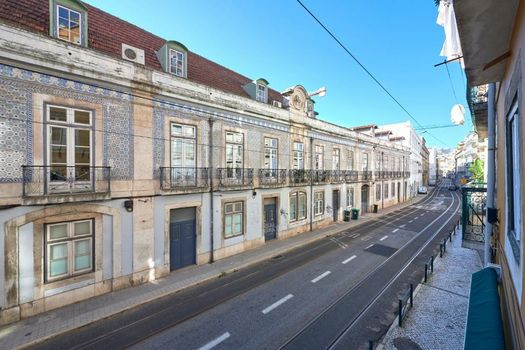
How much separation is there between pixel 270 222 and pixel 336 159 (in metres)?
9.88

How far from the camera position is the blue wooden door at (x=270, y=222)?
51.6 ft

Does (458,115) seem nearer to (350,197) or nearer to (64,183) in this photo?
(350,197)

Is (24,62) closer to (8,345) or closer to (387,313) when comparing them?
(8,345)

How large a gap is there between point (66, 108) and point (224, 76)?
9.63 meters

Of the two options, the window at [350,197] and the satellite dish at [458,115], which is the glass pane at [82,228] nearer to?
the satellite dish at [458,115]

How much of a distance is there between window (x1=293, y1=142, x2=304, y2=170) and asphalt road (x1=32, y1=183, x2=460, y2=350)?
6978 mm

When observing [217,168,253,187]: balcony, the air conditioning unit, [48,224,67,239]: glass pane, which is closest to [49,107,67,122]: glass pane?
the air conditioning unit

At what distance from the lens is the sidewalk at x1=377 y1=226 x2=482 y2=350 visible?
6.20m

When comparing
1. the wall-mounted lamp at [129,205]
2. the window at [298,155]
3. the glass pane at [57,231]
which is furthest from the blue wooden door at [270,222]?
the glass pane at [57,231]

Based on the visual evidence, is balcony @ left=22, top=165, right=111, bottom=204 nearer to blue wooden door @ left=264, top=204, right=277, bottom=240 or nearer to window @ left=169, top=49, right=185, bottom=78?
window @ left=169, top=49, right=185, bottom=78

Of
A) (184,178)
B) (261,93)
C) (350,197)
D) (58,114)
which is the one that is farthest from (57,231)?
(350,197)

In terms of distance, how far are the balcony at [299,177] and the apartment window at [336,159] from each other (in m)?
4.29

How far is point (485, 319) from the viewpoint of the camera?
3.59 metres

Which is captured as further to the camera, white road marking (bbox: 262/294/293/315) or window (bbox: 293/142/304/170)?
window (bbox: 293/142/304/170)
